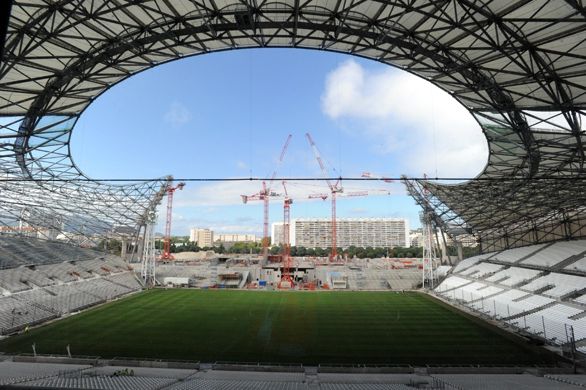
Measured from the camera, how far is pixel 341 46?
21.0 m

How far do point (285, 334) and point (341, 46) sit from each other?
2033 cm

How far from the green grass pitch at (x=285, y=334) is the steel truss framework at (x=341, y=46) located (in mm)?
12640

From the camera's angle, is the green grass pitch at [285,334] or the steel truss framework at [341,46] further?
the green grass pitch at [285,334]

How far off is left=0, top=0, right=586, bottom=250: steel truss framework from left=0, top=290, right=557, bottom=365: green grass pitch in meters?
12.6

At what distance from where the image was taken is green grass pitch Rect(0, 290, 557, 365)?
75.6 ft

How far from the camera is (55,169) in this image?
35.3m

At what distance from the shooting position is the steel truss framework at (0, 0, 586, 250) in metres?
15.5

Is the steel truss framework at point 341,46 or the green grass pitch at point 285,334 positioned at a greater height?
the steel truss framework at point 341,46

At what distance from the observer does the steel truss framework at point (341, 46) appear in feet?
50.8

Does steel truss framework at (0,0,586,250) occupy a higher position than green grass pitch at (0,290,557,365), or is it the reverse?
steel truss framework at (0,0,586,250)

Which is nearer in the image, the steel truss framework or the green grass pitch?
the steel truss framework

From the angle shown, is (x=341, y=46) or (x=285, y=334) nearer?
(x=341, y=46)

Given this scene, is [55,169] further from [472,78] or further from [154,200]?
[472,78]

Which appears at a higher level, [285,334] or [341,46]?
[341,46]
